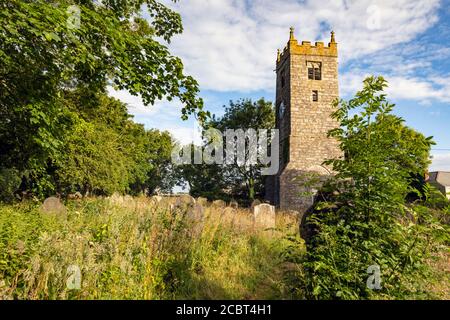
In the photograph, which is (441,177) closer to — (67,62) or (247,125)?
(247,125)

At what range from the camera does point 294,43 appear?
64.7 feet

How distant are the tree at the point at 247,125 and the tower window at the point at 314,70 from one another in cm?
610

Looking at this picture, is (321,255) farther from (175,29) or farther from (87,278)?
(175,29)

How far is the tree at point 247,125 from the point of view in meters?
25.4

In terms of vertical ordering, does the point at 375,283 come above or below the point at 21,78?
below

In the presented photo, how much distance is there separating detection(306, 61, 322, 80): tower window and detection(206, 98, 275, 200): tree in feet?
20.0

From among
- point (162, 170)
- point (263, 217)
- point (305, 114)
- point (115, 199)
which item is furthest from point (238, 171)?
point (162, 170)

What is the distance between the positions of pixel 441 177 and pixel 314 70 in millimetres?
35825

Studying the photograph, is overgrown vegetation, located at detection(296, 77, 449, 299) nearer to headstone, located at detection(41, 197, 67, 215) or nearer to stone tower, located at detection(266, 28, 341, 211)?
headstone, located at detection(41, 197, 67, 215)

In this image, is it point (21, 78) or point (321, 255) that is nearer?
point (321, 255)

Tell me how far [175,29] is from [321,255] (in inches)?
235

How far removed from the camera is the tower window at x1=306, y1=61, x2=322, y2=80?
19.8 metres
